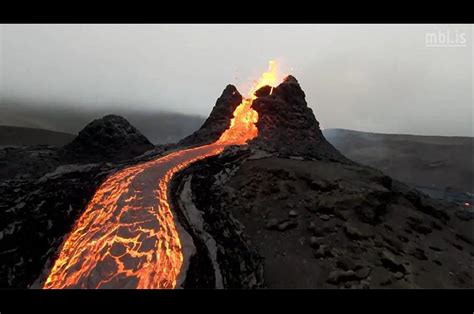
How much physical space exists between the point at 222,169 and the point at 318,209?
591cm

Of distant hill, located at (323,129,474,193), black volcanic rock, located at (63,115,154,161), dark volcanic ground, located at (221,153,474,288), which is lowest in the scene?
distant hill, located at (323,129,474,193)

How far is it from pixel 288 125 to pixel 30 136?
68823 mm

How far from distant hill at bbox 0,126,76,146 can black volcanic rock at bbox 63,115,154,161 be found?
50.0 m

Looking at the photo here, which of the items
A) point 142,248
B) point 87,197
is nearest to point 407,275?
point 142,248

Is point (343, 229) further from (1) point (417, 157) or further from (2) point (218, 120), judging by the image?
(1) point (417, 157)

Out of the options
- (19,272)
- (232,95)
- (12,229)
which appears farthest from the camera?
(232,95)

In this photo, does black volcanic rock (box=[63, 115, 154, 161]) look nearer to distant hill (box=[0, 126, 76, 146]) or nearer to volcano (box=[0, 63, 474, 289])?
volcano (box=[0, 63, 474, 289])

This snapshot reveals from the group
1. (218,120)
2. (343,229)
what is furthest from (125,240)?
(218,120)

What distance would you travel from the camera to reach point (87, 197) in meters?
13.3

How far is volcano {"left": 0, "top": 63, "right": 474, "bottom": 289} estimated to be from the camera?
10.1 meters

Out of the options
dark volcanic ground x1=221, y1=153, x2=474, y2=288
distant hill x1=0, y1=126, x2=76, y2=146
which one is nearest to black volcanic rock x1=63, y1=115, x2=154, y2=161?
dark volcanic ground x1=221, y1=153, x2=474, y2=288

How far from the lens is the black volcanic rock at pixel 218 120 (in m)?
25.8

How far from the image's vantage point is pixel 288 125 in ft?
84.6

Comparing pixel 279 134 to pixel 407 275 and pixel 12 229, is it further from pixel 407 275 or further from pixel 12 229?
pixel 12 229
